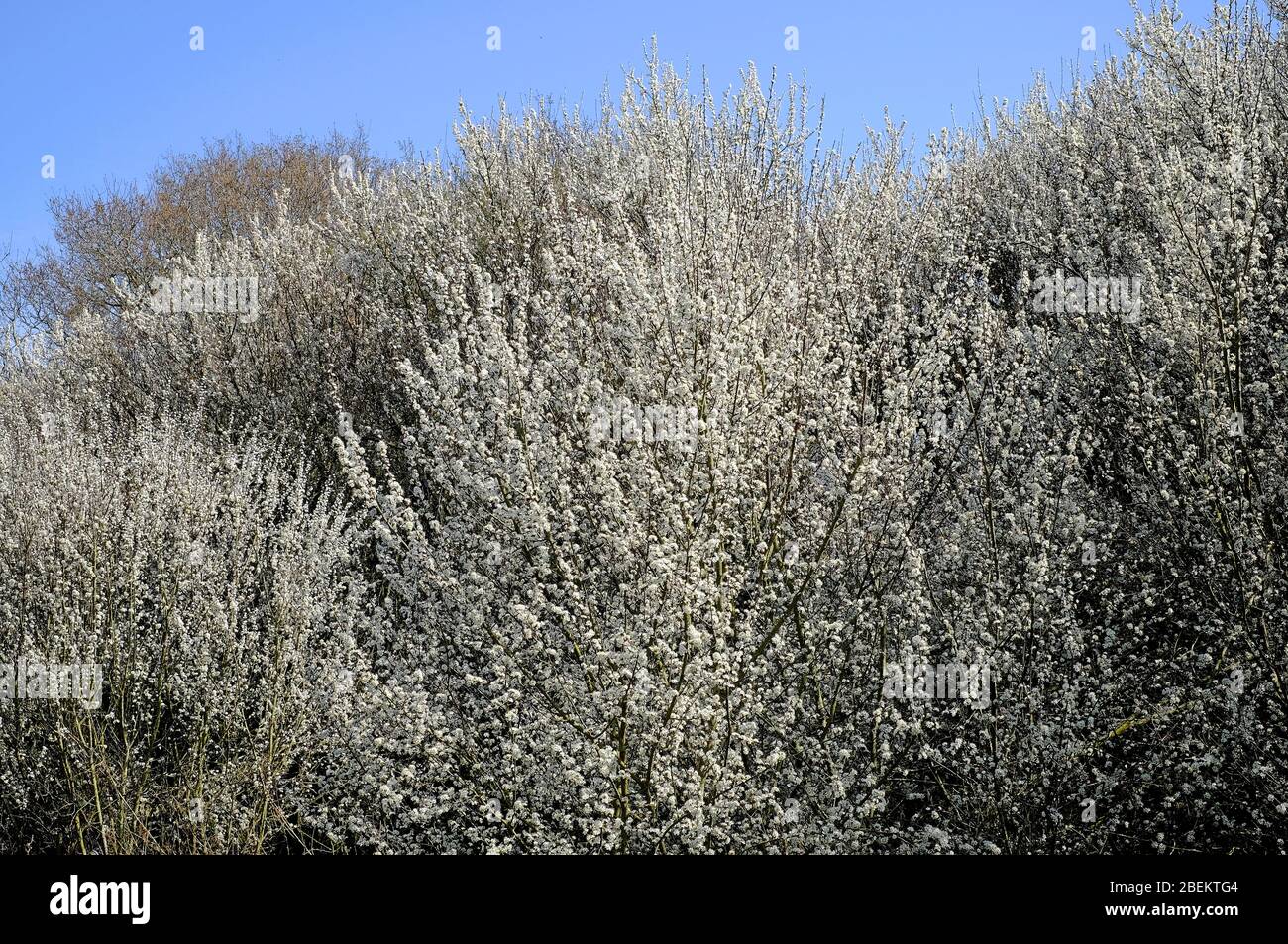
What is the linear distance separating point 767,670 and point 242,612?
3458mm

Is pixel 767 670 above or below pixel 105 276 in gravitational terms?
below

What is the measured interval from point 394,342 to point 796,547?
445 centimetres

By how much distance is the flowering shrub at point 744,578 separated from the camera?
414 centimetres

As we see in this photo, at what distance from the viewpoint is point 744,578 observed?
4.43m

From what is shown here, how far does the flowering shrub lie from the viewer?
414 cm
